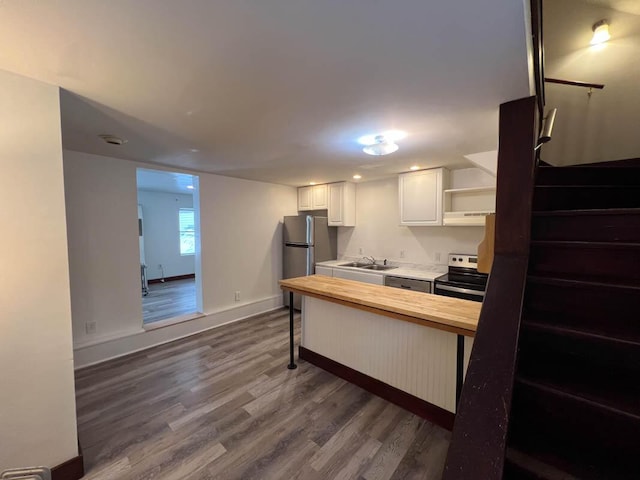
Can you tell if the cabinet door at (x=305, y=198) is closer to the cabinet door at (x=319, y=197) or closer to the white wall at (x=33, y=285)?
the cabinet door at (x=319, y=197)

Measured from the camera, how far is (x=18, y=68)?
1.28 m

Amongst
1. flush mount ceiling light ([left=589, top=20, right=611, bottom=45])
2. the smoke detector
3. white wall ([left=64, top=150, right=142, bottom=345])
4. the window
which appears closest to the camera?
flush mount ceiling light ([left=589, top=20, right=611, bottom=45])

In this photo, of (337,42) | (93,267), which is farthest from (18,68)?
(93,267)

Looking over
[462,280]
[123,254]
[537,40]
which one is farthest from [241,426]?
[537,40]

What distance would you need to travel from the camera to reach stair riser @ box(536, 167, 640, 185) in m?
1.90

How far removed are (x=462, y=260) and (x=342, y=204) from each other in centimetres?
202

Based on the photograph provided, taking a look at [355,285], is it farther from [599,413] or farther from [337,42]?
[337,42]

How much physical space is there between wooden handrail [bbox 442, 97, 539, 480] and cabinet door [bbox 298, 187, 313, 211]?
11.7ft

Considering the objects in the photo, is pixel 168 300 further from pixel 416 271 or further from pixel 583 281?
pixel 583 281

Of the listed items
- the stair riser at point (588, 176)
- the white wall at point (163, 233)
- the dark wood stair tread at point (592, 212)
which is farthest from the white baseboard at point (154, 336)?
the stair riser at point (588, 176)

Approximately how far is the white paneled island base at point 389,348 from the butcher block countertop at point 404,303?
0.20m

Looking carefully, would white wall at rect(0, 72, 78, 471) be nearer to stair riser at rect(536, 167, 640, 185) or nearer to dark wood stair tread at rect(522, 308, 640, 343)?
dark wood stair tread at rect(522, 308, 640, 343)

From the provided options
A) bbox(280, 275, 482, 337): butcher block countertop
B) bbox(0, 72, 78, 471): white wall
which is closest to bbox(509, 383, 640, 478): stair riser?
bbox(280, 275, 482, 337): butcher block countertop

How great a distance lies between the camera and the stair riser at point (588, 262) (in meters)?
1.31
